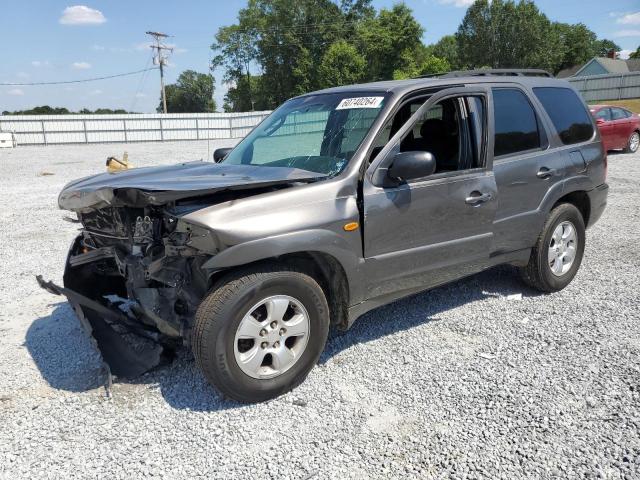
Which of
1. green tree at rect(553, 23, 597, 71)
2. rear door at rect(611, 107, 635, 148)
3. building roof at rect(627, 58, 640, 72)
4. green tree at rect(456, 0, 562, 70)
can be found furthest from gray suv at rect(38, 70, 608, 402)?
green tree at rect(553, 23, 597, 71)

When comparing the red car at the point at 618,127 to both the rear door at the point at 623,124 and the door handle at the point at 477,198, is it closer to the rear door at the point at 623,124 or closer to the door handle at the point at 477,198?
the rear door at the point at 623,124

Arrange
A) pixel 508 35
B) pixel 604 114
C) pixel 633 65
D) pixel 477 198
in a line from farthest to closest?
pixel 633 65 → pixel 508 35 → pixel 604 114 → pixel 477 198

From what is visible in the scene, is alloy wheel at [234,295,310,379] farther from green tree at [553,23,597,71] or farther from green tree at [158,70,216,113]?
green tree at [158,70,216,113]

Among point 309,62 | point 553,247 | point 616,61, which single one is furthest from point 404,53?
point 553,247

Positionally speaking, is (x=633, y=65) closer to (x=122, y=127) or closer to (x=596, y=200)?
(x=122, y=127)

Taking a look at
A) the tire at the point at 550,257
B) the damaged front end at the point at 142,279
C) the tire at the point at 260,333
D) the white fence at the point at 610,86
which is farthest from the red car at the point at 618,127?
the white fence at the point at 610,86

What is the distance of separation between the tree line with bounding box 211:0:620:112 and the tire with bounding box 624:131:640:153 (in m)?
41.7

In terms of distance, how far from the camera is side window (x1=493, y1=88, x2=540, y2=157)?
422 centimetres

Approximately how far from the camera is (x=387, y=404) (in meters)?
3.14

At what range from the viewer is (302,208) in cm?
311

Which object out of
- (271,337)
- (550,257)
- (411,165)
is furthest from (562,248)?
(271,337)

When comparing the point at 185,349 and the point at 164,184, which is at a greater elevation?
the point at 164,184

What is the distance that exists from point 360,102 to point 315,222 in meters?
1.22

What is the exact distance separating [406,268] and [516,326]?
4.06 feet
